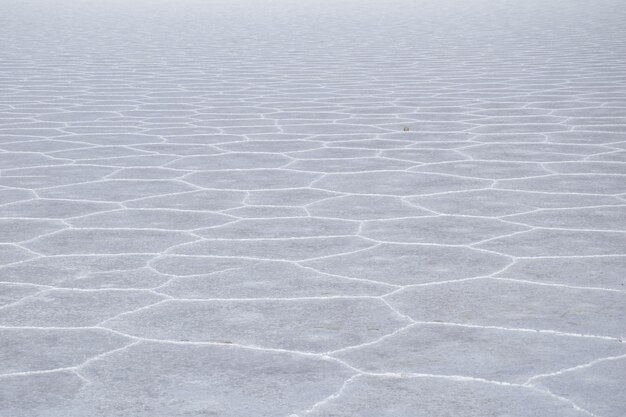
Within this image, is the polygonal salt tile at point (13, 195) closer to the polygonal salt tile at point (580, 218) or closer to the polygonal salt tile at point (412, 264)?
the polygonal salt tile at point (412, 264)

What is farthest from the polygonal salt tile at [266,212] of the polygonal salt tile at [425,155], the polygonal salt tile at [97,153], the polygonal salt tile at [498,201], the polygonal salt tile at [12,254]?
the polygonal salt tile at [97,153]

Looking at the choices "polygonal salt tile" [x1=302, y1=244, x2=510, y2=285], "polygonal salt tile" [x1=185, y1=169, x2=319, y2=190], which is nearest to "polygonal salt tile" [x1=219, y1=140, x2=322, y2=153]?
"polygonal salt tile" [x1=185, y1=169, x2=319, y2=190]

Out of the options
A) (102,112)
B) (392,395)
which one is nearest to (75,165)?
(102,112)

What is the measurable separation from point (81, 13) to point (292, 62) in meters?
13.3

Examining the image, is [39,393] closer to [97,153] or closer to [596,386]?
[596,386]

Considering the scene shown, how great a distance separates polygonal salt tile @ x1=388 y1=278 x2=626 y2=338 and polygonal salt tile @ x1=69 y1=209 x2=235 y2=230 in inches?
44.3

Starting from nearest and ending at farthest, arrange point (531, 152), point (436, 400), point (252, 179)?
point (436, 400) < point (252, 179) < point (531, 152)

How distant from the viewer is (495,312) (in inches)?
115

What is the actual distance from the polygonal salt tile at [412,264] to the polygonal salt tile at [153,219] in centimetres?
70

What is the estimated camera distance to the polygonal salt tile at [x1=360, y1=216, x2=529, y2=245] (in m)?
3.73

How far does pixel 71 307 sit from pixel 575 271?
1462 millimetres

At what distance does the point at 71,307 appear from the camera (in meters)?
3.01

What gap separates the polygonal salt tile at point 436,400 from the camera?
2256 millimetres

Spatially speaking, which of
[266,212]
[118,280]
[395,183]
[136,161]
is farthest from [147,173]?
[118,280]
